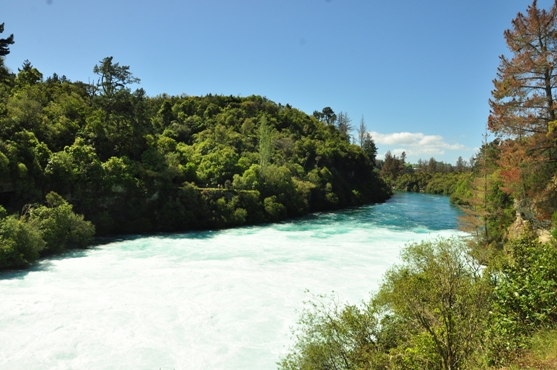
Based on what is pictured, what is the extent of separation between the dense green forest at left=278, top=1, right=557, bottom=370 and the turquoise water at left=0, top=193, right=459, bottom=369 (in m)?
2.62

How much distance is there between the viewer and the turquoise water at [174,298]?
13.2m

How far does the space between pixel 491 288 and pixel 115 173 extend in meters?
34.9

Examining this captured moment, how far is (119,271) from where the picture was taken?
2264cm

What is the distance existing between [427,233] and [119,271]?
3349 cm

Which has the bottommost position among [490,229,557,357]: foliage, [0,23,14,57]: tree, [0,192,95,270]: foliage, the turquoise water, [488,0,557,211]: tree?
the turquoise water

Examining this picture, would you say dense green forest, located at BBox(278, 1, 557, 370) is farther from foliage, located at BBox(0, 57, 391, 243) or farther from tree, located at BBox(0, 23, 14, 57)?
tree, located at BBox(0, 23, 14, 57)

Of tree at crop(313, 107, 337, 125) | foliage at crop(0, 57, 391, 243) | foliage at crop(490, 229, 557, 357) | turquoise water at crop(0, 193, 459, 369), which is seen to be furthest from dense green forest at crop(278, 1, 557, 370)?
tree at crop(313, 107, 337, 125)

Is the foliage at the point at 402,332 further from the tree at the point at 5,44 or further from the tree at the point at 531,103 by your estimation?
the tree at the point at 5,44

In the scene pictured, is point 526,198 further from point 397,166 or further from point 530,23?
point 397,166

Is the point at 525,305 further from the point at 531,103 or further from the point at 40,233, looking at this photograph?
the point at 40,233

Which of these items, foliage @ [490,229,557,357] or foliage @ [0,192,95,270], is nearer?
foliage @ [490,229,557,357]

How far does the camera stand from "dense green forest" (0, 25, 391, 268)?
27453mm

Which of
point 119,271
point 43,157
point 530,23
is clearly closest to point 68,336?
point 119,271

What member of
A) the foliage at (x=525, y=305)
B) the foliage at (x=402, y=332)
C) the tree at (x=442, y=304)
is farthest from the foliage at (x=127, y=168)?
the foliage at (x=525, y=305)
